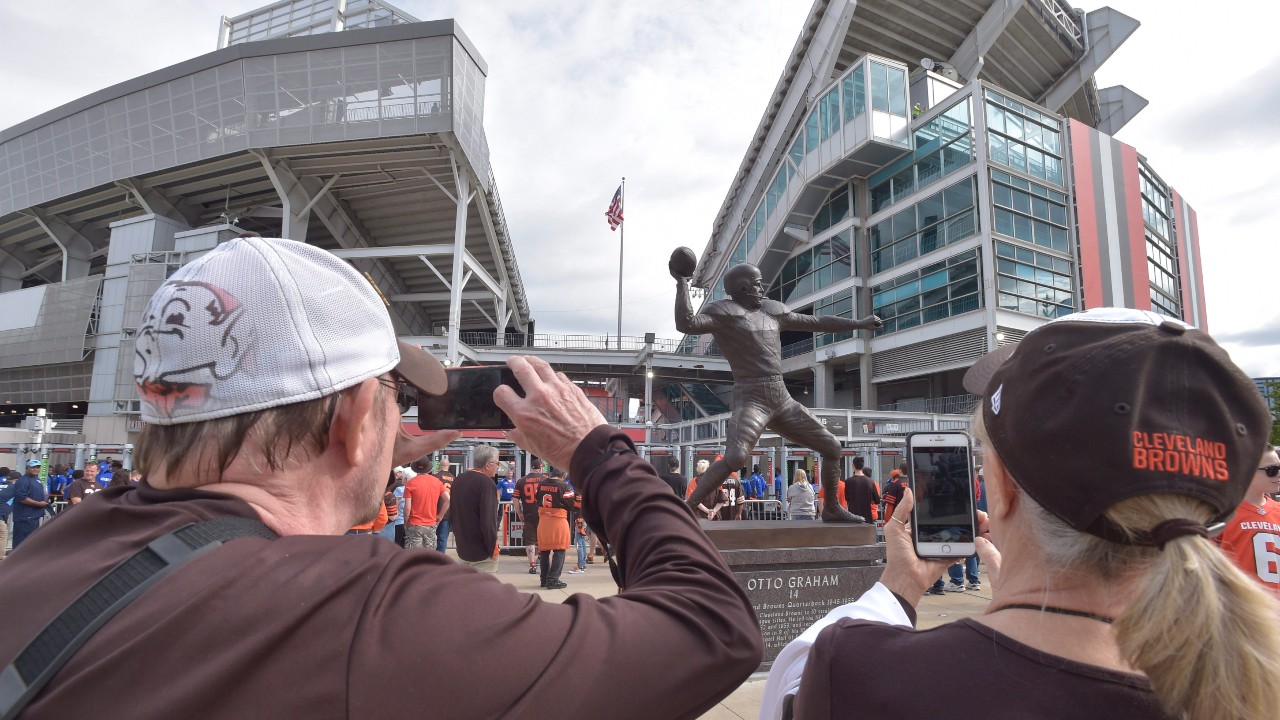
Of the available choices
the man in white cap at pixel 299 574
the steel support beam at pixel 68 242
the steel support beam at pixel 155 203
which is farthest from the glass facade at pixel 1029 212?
the steel support beam at pixel 68 242

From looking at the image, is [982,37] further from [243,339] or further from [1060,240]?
[243,339]

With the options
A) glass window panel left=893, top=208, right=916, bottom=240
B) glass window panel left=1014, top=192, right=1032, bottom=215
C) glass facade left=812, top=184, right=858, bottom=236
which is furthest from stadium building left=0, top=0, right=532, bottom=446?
glass window panel left=1014, top=192, right=1032, bottom=215

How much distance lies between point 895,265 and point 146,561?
3188cm

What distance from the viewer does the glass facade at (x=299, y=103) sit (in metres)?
28.9

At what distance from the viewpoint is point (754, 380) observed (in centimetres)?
590

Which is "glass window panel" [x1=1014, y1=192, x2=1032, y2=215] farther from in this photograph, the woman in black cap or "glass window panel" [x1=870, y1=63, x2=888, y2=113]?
the woman in black cap

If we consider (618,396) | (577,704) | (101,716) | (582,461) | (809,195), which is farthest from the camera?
(618,396)

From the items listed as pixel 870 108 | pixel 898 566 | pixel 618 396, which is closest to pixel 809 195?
pixel 870 108

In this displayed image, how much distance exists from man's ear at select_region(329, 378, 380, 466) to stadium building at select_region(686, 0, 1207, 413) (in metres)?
27.5

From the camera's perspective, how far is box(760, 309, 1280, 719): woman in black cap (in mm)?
853

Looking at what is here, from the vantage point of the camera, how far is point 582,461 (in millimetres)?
1228

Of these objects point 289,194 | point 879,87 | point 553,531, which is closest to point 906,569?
point 553,531

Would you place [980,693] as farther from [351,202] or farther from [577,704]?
[351,202]

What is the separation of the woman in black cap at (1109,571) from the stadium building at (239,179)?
3073 cm
